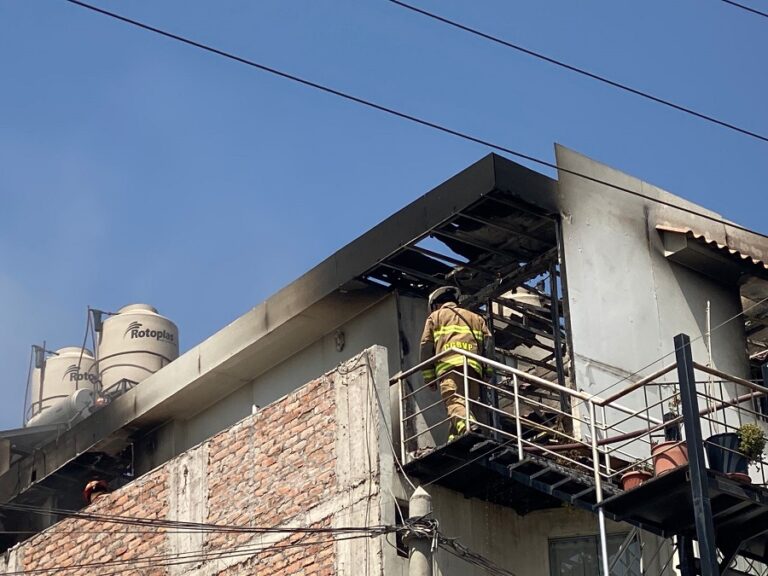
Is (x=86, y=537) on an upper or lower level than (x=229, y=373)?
lower

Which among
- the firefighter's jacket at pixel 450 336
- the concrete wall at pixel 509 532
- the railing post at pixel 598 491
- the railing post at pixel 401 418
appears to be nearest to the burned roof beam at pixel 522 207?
the firefighter's jacket at pixel 450 336

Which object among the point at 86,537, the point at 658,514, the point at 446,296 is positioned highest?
the point at 446,296

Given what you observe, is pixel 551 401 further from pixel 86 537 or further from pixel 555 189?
pixel 86 537

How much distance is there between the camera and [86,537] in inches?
937

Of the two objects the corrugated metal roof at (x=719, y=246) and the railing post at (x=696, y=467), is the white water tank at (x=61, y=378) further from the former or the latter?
the railing post at (x=696, y=467)

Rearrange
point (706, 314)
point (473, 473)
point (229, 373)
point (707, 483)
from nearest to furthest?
1. point (707, 483)
2. point (473, 473)
3. point (706, 314)
4. point (229, 373)

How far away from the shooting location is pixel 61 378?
130 feet

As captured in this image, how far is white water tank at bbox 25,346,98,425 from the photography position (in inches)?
1534

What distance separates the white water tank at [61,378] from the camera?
39.0 metres

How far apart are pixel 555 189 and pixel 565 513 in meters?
4.10

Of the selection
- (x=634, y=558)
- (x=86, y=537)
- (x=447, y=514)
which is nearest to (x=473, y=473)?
(x=447, y=514)

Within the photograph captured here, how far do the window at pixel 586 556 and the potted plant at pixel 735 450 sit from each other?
266cm

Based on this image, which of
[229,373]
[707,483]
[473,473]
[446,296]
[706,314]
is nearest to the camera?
[707,483]

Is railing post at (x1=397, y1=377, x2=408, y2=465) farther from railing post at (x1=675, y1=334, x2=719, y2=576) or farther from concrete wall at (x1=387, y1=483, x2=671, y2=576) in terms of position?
railing post at (x1=675, y1=334, x2=719, y2=576)
